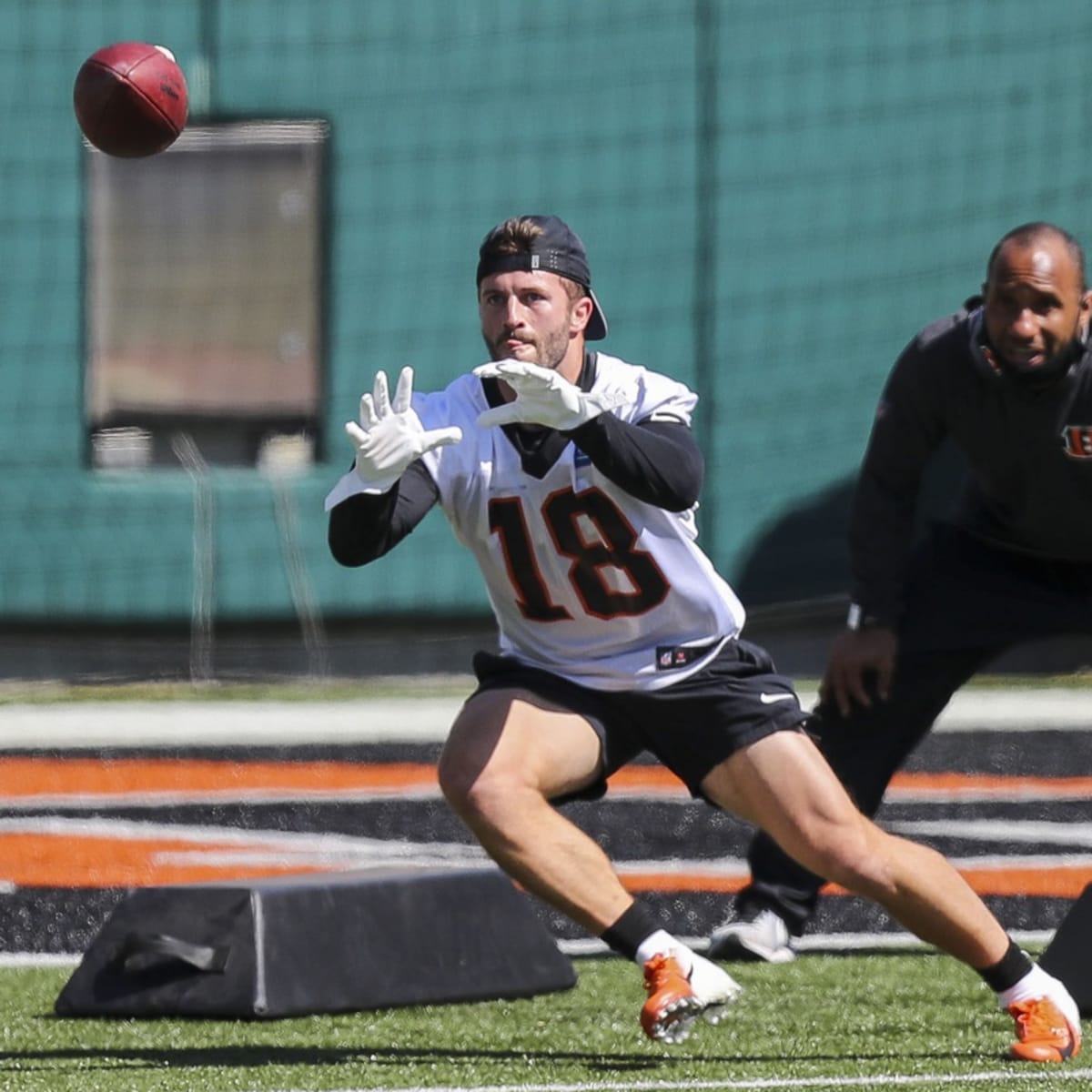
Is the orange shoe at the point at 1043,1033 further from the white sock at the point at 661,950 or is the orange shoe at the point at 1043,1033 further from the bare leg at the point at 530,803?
the bare leg at the point at 530,803

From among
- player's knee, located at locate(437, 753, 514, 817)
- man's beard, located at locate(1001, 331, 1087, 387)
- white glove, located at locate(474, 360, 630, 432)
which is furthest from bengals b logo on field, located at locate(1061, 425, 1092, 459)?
player's knee, located at locate(437, 753, 514, 817)

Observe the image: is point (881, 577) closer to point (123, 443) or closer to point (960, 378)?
point (960, 378)

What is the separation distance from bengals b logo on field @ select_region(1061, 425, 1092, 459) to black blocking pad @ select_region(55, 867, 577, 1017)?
1.84 m

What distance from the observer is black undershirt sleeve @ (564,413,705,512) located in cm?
470

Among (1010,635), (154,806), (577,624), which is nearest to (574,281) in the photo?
(577,624)

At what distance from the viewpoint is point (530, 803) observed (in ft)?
15.8

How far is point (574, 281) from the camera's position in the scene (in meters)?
5.07

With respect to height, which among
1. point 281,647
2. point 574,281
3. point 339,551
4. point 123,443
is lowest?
point 281,647

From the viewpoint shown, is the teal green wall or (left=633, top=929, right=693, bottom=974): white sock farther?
the teal green wall

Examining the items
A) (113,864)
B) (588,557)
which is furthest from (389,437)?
(113,864)

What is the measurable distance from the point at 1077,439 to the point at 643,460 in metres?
1.80

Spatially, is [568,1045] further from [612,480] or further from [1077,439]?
[1077,439]

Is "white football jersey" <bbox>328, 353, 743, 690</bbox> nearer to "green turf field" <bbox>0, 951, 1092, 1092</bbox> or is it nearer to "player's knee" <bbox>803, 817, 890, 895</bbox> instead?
"player's knee" <bbox>803, 817, 890, 895</bbox>

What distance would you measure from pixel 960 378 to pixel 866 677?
0.83m
